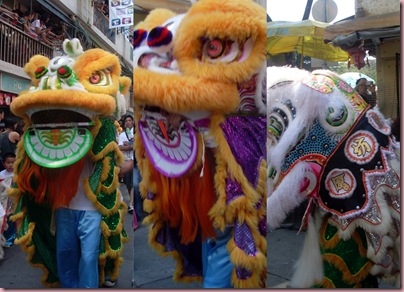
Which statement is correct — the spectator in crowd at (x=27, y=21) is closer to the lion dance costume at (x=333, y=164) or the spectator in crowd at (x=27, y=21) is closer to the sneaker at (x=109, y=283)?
the sneaker at (x=109, y=283)

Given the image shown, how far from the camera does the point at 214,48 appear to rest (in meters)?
1.13

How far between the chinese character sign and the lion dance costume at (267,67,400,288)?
47 cm

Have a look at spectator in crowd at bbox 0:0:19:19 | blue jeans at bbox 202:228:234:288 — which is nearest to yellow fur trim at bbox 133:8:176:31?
blue jeans at bbox 202:228:234:288

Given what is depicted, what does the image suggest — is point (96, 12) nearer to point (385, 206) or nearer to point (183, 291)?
point (183, 291)

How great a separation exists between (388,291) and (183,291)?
2.03ft

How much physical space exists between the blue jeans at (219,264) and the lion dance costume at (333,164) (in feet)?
0.59

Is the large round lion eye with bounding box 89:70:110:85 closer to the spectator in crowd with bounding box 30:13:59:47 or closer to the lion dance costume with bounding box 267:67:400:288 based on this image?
the spectator in crowd with bounding box 30:13:59:47

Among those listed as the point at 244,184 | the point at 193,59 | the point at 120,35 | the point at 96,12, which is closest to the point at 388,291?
the point at 244,184

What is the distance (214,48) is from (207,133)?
0.75 ft

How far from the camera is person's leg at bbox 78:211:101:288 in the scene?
188 centimetres

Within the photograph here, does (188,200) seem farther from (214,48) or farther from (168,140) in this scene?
(214,48)

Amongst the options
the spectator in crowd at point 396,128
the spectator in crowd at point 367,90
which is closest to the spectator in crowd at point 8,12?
the spectator in crowd at point 367,90

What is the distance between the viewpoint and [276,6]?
3.87 ft

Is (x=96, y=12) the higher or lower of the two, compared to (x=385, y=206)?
higher
